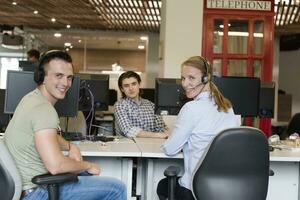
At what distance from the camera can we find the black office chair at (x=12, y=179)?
6.96ft

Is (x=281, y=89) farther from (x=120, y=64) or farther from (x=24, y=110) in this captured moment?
(x=24, y=110)

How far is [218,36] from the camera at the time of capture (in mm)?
6242

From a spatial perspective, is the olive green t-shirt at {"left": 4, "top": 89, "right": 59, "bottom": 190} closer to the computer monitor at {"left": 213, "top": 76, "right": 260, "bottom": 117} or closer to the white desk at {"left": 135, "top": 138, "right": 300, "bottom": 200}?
the white desk at {"left": 135, "top": 138, "right": 300, "bottom": 200}

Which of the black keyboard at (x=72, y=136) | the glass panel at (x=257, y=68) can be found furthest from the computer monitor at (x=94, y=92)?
the glass panel at (x=257, y=68)

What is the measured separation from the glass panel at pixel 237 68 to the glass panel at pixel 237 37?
146 millimetres

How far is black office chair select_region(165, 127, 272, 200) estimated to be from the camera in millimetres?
2301

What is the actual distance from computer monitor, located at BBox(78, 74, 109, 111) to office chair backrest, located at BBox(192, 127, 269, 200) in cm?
172

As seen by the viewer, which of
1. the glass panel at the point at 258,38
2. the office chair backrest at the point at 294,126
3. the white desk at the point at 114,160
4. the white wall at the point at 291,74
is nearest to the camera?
the white desk at the point at 114,160

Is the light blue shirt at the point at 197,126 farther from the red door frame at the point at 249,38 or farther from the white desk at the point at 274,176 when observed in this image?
the red door frame at the point at 249,38

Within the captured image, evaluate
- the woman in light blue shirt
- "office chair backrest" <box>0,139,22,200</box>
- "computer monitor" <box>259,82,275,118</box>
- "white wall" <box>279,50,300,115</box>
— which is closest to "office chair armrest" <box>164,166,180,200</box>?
the woman in light blue shirt

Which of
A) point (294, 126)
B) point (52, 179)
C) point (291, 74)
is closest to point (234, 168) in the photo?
point (52, 179)

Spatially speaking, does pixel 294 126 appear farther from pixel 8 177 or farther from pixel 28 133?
pixel 8 177

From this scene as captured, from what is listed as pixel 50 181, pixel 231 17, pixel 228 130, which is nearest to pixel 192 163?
pixel 228 130

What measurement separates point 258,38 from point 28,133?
4752mm
